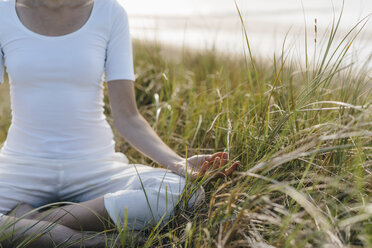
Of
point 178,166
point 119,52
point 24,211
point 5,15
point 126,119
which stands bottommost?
point 24,211

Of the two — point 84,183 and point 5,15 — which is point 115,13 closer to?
point 5,15

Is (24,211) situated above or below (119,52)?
below

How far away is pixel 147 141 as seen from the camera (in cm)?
170

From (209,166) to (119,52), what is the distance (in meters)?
0.66

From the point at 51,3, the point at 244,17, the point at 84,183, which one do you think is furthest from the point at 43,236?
the point at 244,17

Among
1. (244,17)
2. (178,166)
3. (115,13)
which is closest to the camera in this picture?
(178,166)

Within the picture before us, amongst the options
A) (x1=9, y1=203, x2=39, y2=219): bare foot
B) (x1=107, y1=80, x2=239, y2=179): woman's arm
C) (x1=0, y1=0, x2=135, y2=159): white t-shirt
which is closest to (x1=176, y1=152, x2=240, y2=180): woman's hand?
(x1=107, y1=80, x2=239, y2=179): woman's arm

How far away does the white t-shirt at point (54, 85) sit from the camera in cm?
169

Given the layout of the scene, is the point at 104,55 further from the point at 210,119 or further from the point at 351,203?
the point at 351,203

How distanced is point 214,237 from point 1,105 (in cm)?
293

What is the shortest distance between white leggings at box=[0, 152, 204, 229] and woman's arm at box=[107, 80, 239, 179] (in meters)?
0.05

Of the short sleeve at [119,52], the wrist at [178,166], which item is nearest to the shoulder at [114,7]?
the short sleeve at [119,52]

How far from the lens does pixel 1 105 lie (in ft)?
12.0

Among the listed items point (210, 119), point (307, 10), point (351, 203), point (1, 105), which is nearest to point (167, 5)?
point (307, 10)
